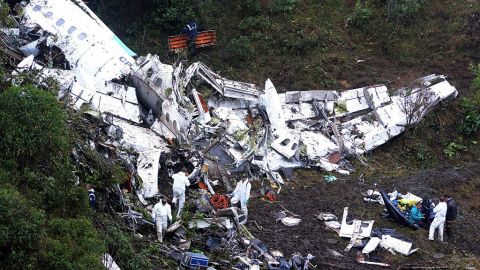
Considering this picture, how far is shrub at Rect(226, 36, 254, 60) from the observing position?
18.5 meters

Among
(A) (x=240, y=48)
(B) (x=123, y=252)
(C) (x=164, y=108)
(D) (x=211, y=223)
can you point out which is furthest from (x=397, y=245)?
(A) (x=240, y=48)

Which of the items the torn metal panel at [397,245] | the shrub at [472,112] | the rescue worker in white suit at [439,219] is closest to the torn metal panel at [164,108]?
the torn metal panel at [397,245]

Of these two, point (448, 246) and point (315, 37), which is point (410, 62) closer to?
point (315, 37)

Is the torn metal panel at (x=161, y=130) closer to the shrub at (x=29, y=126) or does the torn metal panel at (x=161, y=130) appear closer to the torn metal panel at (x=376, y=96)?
the shrub at (x=29, y=126)

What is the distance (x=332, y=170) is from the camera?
584 inches

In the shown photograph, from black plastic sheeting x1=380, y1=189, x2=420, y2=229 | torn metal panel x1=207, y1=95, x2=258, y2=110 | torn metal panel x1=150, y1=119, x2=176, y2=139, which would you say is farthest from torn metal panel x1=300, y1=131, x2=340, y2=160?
torn metal panel x1=150, y1=119, x2=176, y2=139

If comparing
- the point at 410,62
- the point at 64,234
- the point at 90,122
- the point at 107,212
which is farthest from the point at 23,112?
the point at 410,62

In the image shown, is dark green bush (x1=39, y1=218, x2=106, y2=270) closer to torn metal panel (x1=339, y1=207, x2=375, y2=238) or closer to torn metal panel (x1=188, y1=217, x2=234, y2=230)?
torn metal panel (x1=188, y1=217, x2=234, y2=230)

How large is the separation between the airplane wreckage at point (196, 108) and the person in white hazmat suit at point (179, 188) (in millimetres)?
602

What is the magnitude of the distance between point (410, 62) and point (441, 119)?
2822 millimetres

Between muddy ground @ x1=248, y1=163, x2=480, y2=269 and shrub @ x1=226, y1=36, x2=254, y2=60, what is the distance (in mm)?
5419

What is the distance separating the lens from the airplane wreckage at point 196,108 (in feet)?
43.4

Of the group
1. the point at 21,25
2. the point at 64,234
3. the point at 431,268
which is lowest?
the point at 431,268

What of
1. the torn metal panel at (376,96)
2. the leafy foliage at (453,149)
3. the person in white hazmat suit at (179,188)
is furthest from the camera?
the torn metal panel at (376,96)
